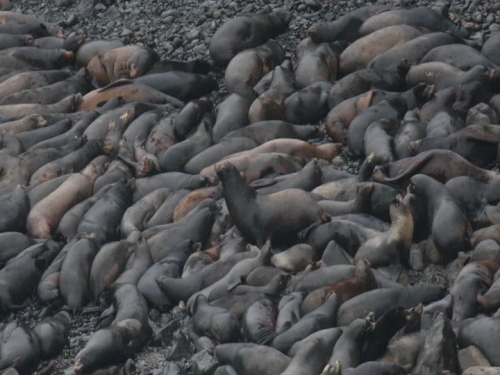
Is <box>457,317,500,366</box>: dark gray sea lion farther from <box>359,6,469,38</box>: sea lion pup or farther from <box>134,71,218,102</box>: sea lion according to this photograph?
<box>134,71,218,102</box>: sea lion

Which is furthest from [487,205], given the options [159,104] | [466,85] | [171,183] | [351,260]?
[159,104]

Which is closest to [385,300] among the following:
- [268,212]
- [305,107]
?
[268,212]

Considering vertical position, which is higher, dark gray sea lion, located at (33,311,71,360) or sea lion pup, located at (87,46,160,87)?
sea lion pup, located at (87,46,160,87)

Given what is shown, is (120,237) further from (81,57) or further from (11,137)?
(81,57)

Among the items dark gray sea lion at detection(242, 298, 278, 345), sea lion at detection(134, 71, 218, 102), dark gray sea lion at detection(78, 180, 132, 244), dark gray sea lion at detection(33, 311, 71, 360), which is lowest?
dark gray sea lion at detection(33, 311, 71, 360)

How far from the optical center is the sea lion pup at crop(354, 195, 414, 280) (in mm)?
8172

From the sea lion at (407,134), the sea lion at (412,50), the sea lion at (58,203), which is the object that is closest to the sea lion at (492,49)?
the sea lion at (412,50)

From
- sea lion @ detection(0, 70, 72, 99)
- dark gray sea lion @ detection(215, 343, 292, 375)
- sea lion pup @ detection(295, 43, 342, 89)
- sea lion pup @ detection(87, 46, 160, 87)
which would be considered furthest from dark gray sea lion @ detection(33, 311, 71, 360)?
sea lion @ detection(0, 70, 72, 99)

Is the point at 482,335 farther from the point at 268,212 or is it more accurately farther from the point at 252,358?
the point at 268,212

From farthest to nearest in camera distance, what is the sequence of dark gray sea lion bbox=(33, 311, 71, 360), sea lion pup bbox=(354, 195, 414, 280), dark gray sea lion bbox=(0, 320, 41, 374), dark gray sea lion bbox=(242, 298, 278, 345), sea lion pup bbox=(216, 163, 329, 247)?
sea lion pup bbox=(216, 163, 329, 247)
dark gray sea lion bbox=(33, 311, 71, 360)
sea lion pup bbox=(354, 195, 414, 280)
dark gray sea lion bbox=(0, 320, 41, 374)
dark gray sea lion bbox=(242, 298, 278, 345)

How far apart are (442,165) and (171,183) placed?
9.06 feet

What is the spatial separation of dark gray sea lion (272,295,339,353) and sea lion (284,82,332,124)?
3835 millimetres

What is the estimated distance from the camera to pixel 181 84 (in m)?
12.4

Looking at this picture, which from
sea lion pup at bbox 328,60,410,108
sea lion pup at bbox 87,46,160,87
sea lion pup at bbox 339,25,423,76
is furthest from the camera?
sea lion pup at bbox 87,46,160,87
